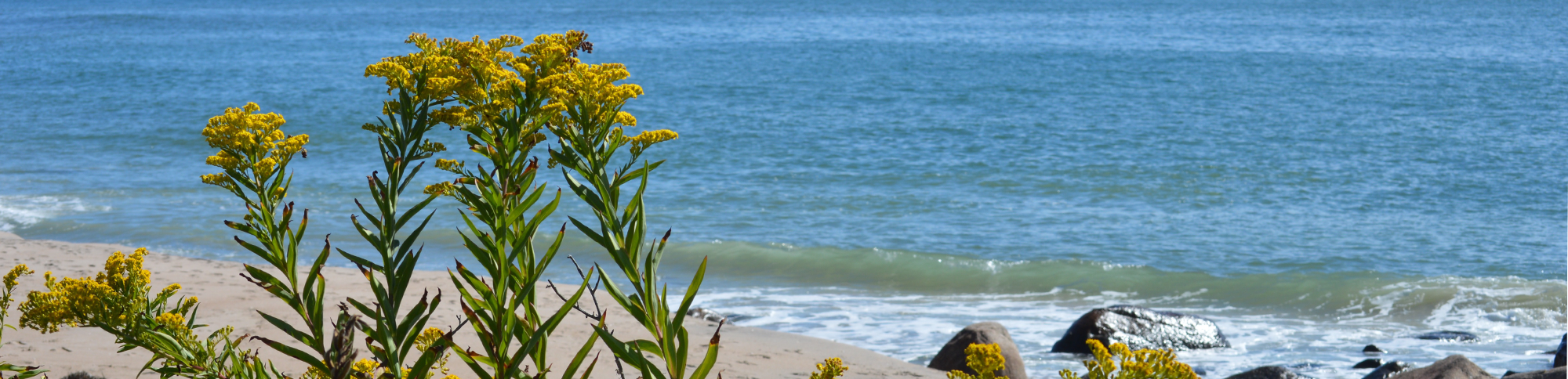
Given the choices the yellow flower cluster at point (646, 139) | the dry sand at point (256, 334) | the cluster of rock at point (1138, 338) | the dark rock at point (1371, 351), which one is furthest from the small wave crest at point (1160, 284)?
the yellow flower cluster at point (646, 139)

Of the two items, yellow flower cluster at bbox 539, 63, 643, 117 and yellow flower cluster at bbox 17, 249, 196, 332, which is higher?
yellow flower cluster at bbox 539, 63, 643, 117

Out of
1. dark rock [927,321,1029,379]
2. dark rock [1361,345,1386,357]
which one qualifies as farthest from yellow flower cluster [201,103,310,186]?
dark rock [1361,345,1386,357]

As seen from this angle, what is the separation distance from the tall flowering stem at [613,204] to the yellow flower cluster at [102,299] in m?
0.77

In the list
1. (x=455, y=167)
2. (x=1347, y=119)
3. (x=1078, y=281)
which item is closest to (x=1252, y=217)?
(x=1078, y=281)

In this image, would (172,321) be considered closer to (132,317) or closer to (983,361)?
(132,317)

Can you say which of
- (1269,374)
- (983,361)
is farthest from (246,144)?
(1269,374)

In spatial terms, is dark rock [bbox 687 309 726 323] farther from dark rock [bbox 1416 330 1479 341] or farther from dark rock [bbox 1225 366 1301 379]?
dark rock [bbox 1416 330 1479 341]

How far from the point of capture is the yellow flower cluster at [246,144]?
1.73 m

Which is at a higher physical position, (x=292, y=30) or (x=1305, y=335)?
(x=292, y=30)

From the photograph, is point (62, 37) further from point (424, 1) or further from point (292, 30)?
point (424, 1)

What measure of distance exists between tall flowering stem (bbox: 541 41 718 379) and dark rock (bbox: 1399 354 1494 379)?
5.51 m

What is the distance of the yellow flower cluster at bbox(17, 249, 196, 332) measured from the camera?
173 cm

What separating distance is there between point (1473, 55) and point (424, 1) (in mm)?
71426

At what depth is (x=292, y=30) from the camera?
48594mm
